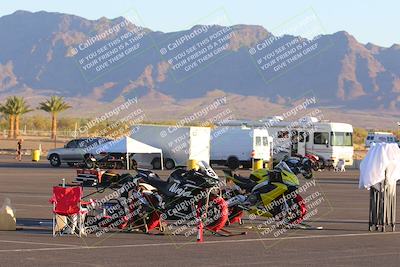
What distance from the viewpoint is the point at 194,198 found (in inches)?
697

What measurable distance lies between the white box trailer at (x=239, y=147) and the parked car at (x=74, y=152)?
6.76 m

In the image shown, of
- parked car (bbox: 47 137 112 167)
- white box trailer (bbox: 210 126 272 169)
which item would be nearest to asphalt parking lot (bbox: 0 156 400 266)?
parked car (bbox: 47 137 112 167)

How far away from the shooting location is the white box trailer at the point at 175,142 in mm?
49906

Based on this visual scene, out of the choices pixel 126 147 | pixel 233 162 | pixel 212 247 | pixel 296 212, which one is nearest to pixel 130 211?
pixel 212 247

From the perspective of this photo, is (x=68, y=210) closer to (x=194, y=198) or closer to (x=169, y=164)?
(x=194, y=198)

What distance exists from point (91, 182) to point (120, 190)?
184 cm

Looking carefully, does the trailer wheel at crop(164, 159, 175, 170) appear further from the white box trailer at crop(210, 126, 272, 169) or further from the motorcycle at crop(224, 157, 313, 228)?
the motorcycle at crop(224, 157, 313, 228)

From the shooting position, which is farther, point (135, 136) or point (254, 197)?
point (135, 136)

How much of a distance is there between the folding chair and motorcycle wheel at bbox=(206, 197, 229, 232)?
7.11ft

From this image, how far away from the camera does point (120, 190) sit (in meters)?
18.2

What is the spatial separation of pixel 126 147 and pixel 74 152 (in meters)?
3.31

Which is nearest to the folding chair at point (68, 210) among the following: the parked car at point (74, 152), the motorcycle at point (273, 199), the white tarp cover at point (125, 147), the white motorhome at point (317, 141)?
the motorcycle at point (273, 199)

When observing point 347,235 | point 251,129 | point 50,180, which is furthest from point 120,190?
point 251,129

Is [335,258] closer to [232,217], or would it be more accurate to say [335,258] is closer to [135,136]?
[232,217]
